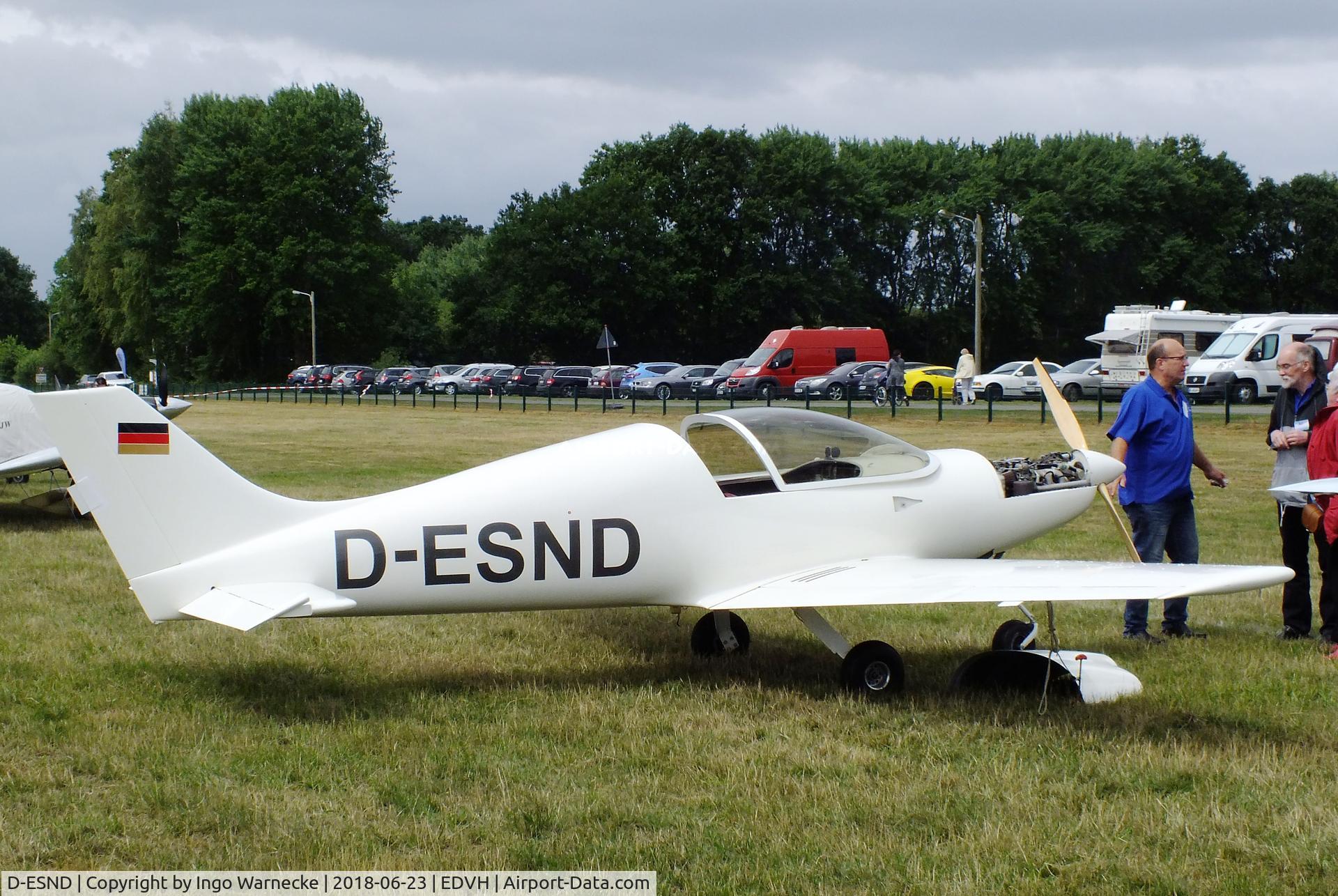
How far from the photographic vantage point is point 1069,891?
14.2 ft

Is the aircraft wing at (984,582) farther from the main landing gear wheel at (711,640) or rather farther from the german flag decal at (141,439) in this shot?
the german flag decal at (141,439)

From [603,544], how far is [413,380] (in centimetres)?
5264

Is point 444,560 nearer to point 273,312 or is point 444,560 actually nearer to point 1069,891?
point 1069,891

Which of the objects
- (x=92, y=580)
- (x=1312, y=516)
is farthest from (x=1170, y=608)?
(x=92, y=580)

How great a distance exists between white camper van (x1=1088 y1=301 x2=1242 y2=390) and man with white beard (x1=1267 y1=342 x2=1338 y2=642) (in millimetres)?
30644

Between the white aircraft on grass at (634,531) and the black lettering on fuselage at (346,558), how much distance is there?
0.04 feet

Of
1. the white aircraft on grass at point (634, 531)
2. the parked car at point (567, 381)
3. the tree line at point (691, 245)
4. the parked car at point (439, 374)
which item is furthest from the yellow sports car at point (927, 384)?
the white aircraft on grass at point (634, 531)

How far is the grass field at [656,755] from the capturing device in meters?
4.63

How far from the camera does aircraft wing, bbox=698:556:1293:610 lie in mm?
5805

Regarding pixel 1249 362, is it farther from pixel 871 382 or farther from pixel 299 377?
pixel 299 377

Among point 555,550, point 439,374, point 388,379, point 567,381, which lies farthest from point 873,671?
point 439,374

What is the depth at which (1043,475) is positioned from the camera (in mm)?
7793

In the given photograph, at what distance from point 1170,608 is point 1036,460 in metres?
1.45

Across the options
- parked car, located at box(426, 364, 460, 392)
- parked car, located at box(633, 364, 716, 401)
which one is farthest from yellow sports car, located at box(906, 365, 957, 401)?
parked car, located at box(426, 364, 460, 392)
